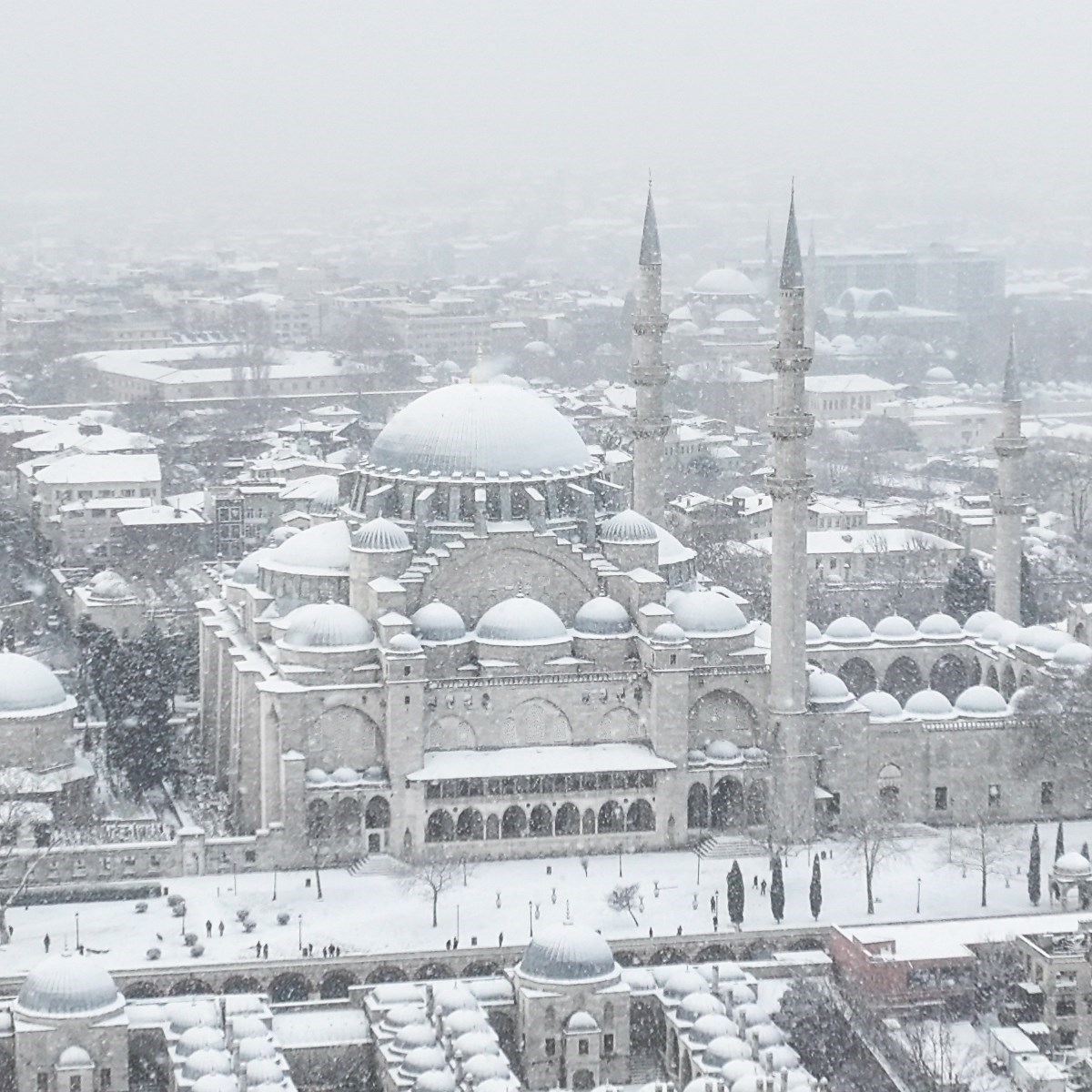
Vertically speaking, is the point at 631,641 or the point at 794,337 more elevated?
the point at 794,337

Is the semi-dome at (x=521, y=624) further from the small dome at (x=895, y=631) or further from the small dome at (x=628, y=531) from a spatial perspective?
the small dome at (x=895, y=631)

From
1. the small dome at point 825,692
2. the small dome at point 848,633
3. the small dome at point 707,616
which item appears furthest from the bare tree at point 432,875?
the small dome at point 848,633

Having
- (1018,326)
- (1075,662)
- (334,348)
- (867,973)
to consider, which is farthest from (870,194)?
(867,973)

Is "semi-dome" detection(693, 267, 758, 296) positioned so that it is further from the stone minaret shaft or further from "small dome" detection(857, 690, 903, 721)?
"small dome" detection(857, 690, 903, 721)

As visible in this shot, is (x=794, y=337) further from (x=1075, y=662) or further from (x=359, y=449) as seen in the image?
(x=359, y=449)

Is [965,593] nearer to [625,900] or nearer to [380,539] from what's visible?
[380,539]

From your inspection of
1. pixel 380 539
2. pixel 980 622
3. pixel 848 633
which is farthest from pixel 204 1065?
pixel 980 622
